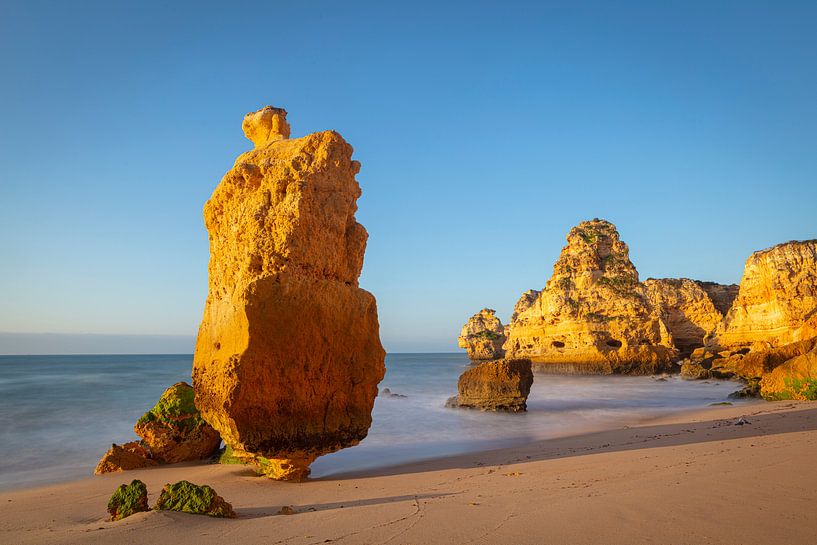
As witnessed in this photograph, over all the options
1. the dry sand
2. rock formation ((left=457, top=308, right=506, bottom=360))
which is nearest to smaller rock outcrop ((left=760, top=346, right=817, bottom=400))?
the dry sand

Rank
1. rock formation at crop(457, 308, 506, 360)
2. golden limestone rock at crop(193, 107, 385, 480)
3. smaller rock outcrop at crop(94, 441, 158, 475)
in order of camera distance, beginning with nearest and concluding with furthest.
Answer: golden limestone rock at crop(193, 107, 385, 480) → smaller rock outcrop at crop(94, 441, 158, 475) → rock formation at crop(457, 308, 506, 360)

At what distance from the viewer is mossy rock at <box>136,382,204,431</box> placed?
8.40 m

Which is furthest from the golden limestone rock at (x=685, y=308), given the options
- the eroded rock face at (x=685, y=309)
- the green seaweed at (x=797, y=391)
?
the green seaweed at (x=797, y=391)

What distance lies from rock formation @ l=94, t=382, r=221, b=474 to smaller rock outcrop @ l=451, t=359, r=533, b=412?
9553 mm

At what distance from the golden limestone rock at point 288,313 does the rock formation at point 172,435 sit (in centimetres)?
227

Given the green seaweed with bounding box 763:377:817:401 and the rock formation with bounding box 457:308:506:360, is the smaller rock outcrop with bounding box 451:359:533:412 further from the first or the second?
the rock formation with bounding box 457:308:506:360

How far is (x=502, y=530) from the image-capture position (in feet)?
11.4

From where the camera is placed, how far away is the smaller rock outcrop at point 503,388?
1583cm

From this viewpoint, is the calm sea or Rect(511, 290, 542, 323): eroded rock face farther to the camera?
Rect(511, 290, 542, 323): eroded rock face

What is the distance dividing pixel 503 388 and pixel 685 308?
34944 mm

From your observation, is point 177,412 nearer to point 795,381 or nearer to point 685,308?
point 795,381

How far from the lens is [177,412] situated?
841cm

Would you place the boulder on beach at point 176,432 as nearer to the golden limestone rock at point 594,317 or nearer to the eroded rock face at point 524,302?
the golden limestone rock at point 594,317

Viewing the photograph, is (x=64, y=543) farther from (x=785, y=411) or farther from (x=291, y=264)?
(x=785, y=411)
